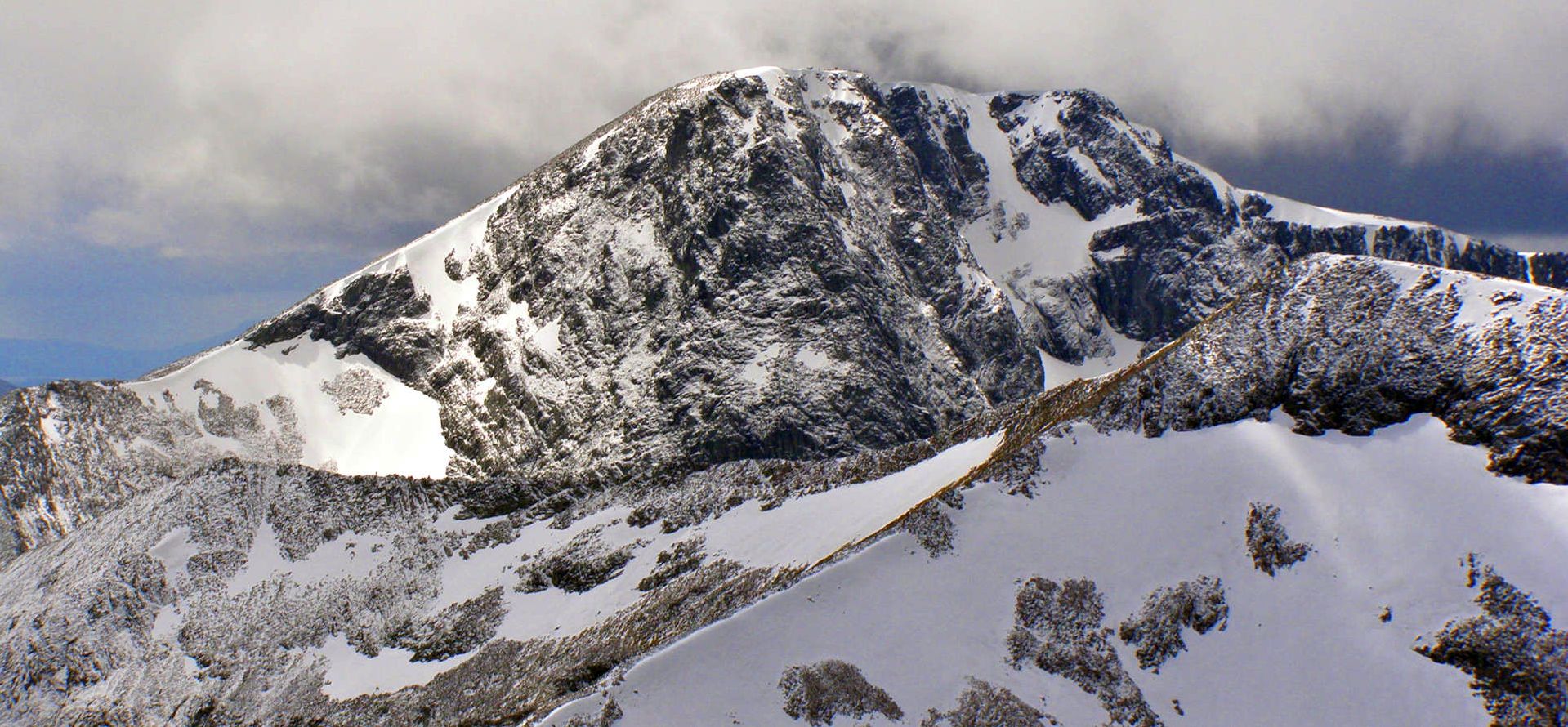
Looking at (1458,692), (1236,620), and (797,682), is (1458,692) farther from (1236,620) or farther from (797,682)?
(797,682)

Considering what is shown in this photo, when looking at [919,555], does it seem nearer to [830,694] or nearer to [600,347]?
[830,694]

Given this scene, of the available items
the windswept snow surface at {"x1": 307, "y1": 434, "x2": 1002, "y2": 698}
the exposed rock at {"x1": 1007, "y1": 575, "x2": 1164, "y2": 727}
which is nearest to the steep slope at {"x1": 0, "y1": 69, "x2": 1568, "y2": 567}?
the windswept snow surface at {"x1": 307, "y1": 434, "x2": 1002, "y2": 698}

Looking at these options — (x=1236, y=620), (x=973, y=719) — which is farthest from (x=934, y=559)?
(x=1236, y=620)

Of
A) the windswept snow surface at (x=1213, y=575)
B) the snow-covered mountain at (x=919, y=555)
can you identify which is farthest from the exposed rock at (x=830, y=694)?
the windswept snow surface at (x=1213, y=575)

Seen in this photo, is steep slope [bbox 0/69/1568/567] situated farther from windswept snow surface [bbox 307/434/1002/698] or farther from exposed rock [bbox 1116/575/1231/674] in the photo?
exposed rock [bbox 1116/575/1231/674]

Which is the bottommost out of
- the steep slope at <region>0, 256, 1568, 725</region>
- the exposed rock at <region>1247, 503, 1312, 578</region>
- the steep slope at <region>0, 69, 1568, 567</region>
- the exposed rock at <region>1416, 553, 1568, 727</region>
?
the exposed rock at <region>1416, 553, 1568, 727</region>

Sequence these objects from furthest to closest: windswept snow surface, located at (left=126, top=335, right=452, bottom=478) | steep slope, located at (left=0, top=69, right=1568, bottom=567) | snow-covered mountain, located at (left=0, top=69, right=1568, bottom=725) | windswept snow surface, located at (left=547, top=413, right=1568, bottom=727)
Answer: windswept snow surface, located at (left=126, top=335, right=452, bottom=478) → steep slope, located at (left=0, top=69, right=1568, bottom=567) → snow-covered mountain, located at (left=0, top=69, right=1568, bottom=725) → windswept snow surface, located at (left=547, top=413, right=1568, bottom=727)
